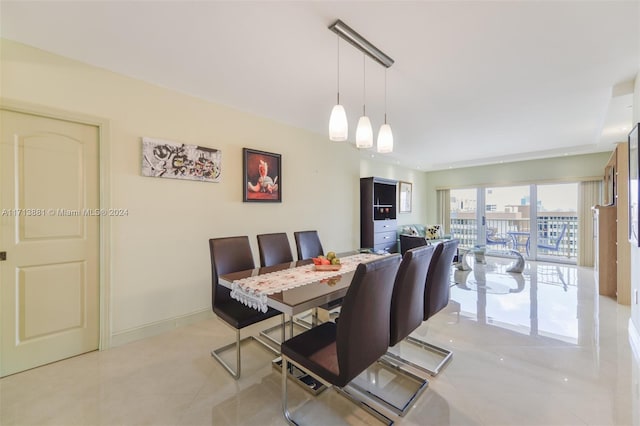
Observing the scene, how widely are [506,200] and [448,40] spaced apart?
628 centimetres

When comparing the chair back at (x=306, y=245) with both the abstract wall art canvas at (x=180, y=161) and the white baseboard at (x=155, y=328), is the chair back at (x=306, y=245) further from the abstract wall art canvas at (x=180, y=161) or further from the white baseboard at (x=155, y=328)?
the white baseboard at (x=155, y=328)

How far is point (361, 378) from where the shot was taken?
201cm

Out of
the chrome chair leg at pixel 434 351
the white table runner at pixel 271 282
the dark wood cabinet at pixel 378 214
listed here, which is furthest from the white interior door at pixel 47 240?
the dark wood cabinet at pixel 378 214

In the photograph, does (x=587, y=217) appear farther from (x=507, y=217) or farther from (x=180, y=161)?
(x=180, y=161)

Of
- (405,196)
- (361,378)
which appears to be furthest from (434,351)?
(405,196)

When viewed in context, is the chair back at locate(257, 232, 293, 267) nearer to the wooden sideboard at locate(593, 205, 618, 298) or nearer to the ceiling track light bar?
the ceiling track light bar

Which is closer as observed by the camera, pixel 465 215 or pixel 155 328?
pixel 155 328

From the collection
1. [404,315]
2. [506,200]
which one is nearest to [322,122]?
[404,315]

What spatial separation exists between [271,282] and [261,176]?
1933 mm

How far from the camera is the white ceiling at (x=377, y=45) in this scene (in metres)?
1.73

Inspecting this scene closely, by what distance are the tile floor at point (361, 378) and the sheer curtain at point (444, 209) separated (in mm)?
4892

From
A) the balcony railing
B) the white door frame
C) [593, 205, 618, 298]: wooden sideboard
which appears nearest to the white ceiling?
the white door frame

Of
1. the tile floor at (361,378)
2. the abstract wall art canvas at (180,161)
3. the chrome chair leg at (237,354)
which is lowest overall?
the tile floor at (361,378)

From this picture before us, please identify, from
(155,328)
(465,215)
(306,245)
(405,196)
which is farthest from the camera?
(465,215)
